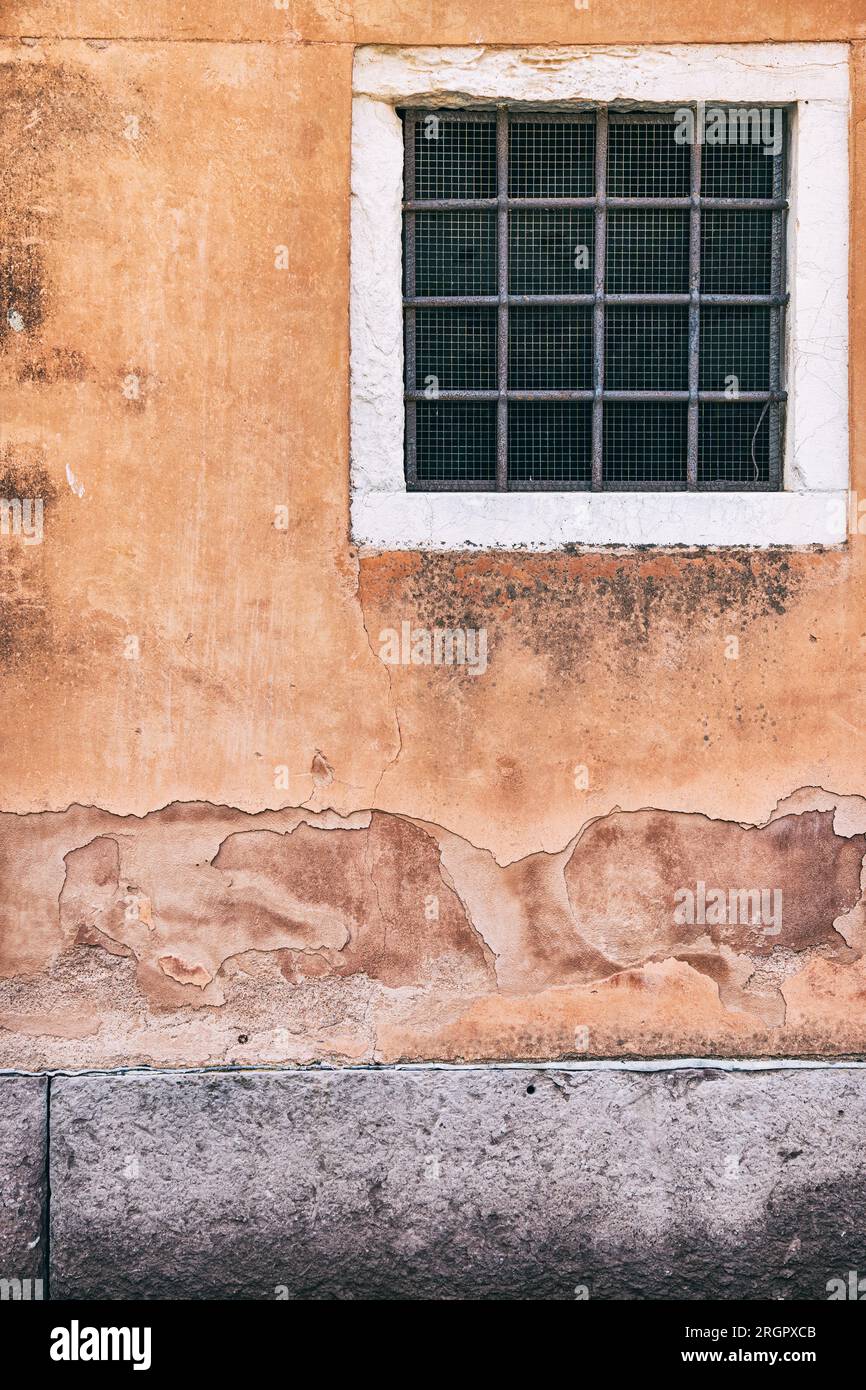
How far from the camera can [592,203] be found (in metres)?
3.51

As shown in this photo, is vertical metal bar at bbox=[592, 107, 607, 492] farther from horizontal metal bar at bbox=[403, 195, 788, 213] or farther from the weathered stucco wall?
the weathered stucco wall

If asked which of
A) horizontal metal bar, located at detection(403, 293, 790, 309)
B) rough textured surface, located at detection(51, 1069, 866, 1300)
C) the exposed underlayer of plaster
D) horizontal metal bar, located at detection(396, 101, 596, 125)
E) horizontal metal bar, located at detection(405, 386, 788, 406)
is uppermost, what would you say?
horizontal metal bar, located at detection(396, 101, 596, 125)

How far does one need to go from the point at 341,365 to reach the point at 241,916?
5.41 ft

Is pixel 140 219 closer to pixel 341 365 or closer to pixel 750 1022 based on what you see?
pixel 341 365

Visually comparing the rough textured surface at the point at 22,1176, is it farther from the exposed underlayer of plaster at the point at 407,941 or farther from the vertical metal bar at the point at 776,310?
the vertical metal bar at the point at 776,310

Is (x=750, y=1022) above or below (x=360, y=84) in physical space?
below

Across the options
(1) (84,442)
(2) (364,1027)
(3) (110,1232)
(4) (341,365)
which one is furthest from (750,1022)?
(1) (84,442)

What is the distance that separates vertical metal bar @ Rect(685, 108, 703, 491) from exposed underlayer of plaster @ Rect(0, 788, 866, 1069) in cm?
109

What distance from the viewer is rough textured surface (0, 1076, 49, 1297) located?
337 cm

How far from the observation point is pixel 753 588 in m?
3.46

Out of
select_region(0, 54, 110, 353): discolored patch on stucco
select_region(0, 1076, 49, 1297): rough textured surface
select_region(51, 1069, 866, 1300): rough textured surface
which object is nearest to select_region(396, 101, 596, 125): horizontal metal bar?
select_region(0, 54, 110, 353): discolored patch on stucco

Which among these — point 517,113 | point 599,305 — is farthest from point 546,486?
point 517,113

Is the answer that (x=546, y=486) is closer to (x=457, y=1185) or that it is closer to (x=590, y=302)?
(x=590, y=302)

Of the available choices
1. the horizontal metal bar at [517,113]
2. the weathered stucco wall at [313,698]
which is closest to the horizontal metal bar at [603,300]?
the weathered stucco wall at [313,698]
